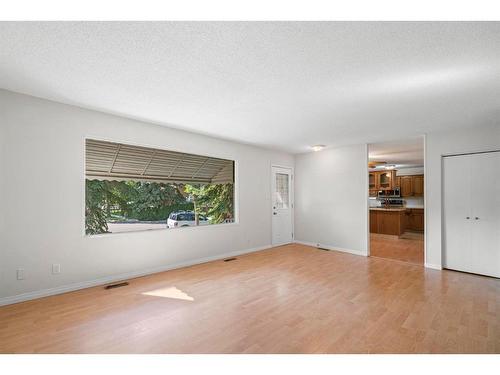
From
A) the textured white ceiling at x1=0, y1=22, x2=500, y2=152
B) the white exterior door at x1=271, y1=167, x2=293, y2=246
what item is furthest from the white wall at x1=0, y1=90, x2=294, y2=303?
the white exterior door at x1=271, y1=167, x2=293, y2=246

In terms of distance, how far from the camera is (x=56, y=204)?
3.44 meters

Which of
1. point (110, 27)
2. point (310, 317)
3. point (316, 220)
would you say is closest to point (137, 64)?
point (110, 27)

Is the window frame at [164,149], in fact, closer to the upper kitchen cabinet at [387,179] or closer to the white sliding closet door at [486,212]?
the white sliding closet door at [486,212]

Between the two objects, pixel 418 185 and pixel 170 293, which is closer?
pixel 170 293

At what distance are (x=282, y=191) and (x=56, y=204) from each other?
5197mm

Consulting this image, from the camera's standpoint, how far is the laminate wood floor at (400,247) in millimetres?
5629

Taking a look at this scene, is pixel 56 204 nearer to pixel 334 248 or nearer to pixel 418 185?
pixel 334 248

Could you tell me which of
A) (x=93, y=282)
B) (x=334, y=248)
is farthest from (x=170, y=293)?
(x=334, y=248)

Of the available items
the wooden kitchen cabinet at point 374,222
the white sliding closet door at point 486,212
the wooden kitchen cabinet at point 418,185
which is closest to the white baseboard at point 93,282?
the white sliding closet door at point 486,212

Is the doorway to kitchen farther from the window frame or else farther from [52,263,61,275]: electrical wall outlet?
[52,263,61,275]: electrical wall outlet

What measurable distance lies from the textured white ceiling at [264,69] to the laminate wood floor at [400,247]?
3.02 meters

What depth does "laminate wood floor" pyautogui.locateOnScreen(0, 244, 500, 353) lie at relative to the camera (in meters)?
2.25

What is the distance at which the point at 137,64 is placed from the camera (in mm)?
2422

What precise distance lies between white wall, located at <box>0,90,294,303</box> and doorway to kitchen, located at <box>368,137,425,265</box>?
515 cm
